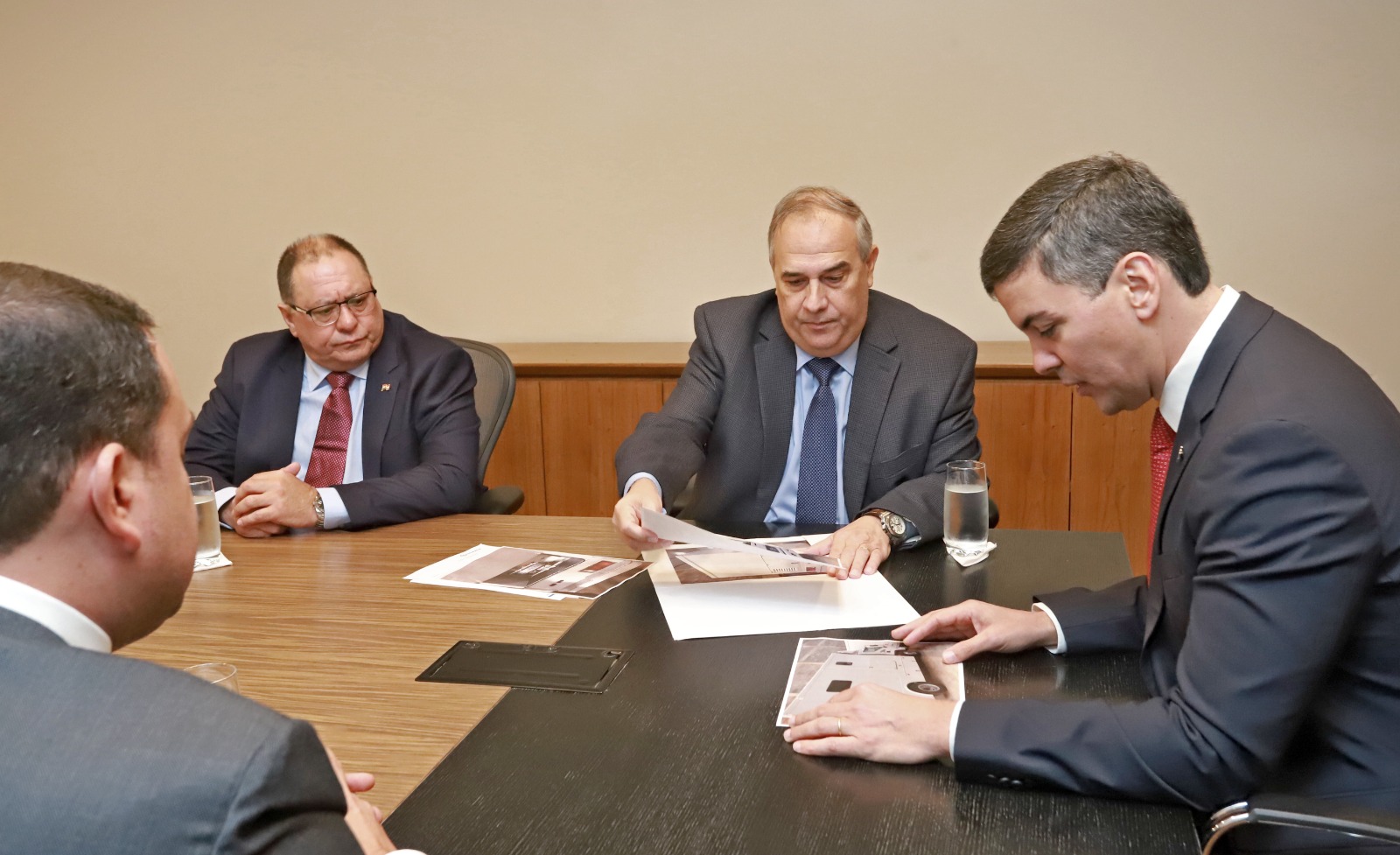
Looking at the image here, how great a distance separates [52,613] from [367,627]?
95cm

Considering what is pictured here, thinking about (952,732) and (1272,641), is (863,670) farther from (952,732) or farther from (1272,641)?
(1272,641)

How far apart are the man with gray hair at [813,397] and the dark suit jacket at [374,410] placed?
0.58 metres

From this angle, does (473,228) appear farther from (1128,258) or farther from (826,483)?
(1128,258)

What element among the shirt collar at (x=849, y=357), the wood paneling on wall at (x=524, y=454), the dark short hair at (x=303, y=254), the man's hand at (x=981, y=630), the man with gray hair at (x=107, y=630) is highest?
the dark short hair at (x=303, y=254)

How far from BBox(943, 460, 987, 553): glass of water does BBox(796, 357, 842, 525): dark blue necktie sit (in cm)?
67

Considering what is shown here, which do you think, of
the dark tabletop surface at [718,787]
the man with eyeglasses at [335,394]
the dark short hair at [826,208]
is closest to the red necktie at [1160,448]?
the dark tabletop surface at [718,787]

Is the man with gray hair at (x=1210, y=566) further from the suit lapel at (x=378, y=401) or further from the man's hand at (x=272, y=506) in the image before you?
the suit lapel at (x=378, y=401)

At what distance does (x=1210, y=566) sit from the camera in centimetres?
132

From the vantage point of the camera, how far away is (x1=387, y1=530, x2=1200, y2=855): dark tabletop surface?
3.76ft

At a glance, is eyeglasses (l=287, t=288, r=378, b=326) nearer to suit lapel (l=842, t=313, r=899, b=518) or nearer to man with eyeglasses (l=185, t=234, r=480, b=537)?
man with eyeglasses (l=185, t=234, r=480, b=537)

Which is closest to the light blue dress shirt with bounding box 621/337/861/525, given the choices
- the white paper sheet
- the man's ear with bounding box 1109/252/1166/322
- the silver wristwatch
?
the silver wristwatch

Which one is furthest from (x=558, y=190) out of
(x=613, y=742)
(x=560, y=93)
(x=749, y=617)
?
(x=613, y=742)

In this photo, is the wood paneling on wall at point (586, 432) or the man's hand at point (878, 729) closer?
the man's hand at point (878, 729)

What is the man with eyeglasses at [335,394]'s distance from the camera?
2.98m
